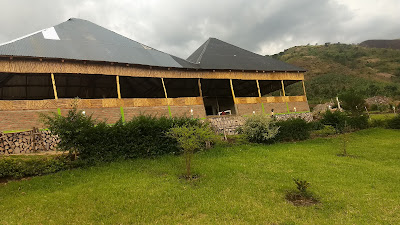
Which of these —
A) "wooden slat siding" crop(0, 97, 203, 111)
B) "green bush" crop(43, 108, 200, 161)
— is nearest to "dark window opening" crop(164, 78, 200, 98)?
"wooden slat siding" crop(0, 97, 203, 111)

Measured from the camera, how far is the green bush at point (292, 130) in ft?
55.1

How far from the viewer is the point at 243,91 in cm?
3209

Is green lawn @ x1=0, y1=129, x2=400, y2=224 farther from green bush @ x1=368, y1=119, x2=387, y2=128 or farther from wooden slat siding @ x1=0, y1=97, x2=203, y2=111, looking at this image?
green bush @ x1=368, y1=119, x2=387, y2=128

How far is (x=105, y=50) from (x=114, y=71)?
9.01ft

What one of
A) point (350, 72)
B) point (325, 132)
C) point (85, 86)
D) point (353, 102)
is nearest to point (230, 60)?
point (325, 132)

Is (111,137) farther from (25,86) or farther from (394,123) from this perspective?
(394,123)

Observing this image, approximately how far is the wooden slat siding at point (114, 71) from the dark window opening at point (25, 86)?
4982mm

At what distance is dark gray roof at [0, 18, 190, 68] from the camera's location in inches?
623

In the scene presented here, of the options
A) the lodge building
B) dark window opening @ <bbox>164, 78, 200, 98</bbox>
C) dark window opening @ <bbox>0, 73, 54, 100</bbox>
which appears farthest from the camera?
dark window opening @ <bbox>164, 78, 200, 98</bbox>

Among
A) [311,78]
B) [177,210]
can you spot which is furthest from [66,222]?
[311,78]

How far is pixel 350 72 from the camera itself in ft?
224

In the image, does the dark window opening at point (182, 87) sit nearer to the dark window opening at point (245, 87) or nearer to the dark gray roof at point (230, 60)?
the dark gray roof at point (230, 60)

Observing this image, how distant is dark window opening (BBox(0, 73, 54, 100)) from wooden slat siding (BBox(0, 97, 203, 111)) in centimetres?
595

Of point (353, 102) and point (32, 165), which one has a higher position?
point (353, 102)
